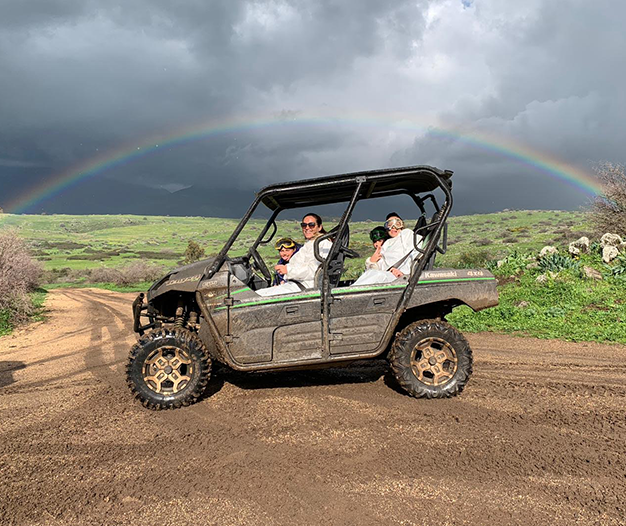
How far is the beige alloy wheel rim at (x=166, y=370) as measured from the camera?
478 centimetres

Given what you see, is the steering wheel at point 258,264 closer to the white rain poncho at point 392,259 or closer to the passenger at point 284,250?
the passenger at point 284,250

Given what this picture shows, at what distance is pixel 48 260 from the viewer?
57.5m

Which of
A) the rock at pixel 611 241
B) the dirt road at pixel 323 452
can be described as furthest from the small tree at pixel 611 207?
the dirt road at pixel 323 452

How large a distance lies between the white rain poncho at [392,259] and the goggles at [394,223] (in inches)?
6.2

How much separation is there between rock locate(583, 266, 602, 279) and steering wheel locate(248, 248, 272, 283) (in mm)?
9432

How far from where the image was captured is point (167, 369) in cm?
483

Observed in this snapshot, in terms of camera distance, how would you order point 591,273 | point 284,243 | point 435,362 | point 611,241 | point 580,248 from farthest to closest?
point 580,248
point 611,241
point 591,273
point 284,243
point 435,362

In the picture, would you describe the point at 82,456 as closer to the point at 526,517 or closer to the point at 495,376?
the point at 526,517

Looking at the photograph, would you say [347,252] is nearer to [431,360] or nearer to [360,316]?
[360,316]

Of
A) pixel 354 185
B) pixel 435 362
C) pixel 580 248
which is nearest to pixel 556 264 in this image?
pixel 580 248

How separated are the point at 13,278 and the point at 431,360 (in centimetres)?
1463

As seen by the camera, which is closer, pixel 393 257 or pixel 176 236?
pixel 393 257

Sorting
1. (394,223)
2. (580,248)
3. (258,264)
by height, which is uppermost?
(394,223)

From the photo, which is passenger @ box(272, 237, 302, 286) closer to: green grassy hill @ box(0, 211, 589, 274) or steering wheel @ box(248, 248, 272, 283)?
steering wheel @ box(248, 248, 272, 283)
